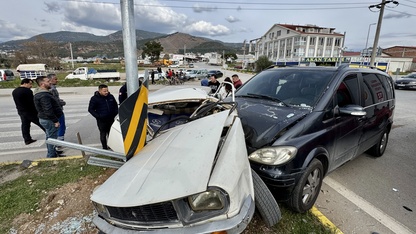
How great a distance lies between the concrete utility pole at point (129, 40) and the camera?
329 cm

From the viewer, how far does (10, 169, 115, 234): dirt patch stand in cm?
248

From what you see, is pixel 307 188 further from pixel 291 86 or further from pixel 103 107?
pixel 103 107

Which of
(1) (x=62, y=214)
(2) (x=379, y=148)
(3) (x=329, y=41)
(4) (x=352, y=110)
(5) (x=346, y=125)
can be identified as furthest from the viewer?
(3) (x=329, y=41)

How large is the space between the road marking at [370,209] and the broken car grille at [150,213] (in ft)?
8.81

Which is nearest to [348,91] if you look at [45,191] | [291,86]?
[291,86]

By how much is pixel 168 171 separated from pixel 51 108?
3.91 meters

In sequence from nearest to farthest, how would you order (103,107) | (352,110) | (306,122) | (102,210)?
(102,210)
(306,122)
(352,110)
(103,107)

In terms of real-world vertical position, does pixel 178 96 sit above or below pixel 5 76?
above

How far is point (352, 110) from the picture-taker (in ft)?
9.48

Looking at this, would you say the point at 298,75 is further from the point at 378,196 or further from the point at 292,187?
the point at 378,196

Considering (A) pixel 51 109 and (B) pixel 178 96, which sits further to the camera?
(A) pixel 51 109

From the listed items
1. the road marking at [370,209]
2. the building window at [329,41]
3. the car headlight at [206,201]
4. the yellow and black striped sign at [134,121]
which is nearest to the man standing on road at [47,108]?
the yellow and black striped sign at [134,121]

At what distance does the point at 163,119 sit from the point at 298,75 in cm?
220

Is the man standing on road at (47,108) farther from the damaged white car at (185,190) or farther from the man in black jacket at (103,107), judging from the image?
the damaged white car at (185,190)
